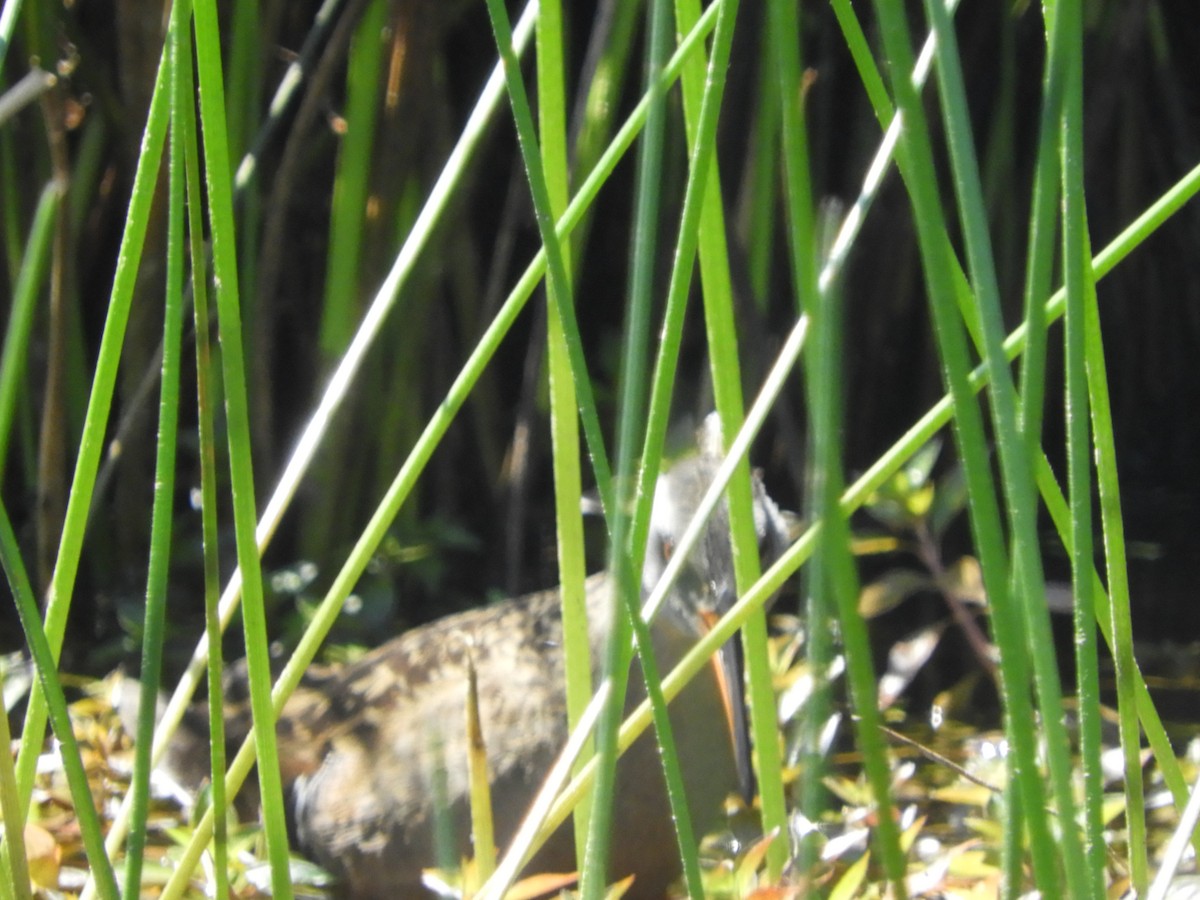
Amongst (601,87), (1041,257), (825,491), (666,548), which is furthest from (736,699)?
(825,491)

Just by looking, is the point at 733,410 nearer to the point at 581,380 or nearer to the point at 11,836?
the point at 581,380

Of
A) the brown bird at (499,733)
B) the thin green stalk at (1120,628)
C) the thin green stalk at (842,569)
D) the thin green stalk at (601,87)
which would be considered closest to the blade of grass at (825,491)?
the thin green stalk at (842,569)

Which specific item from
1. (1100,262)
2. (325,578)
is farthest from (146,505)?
(1100,262)

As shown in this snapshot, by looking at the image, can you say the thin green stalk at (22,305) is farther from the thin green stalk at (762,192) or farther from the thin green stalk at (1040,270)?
the thin green stalk at (762,192)

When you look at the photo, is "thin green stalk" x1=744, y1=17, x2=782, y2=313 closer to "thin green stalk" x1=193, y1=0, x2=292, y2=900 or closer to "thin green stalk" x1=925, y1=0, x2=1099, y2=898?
"thin green stalk" x1=193, y1=0, x2=292, y2=900

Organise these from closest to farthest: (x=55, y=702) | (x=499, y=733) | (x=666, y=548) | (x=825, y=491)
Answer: (x=825, y=491)
(x=55, y=702)
(x=499, y=733)
(x=666, y=548)

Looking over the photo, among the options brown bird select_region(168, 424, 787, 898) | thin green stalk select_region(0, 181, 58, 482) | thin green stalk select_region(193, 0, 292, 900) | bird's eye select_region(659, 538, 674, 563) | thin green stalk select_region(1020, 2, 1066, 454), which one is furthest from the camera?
bird's eye select_region(659, 538, 674, 563)

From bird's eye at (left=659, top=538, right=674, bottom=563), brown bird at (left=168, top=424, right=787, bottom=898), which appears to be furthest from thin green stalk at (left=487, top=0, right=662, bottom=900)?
bird's eye at (left=659, top=538, right=674, bottom=563)
